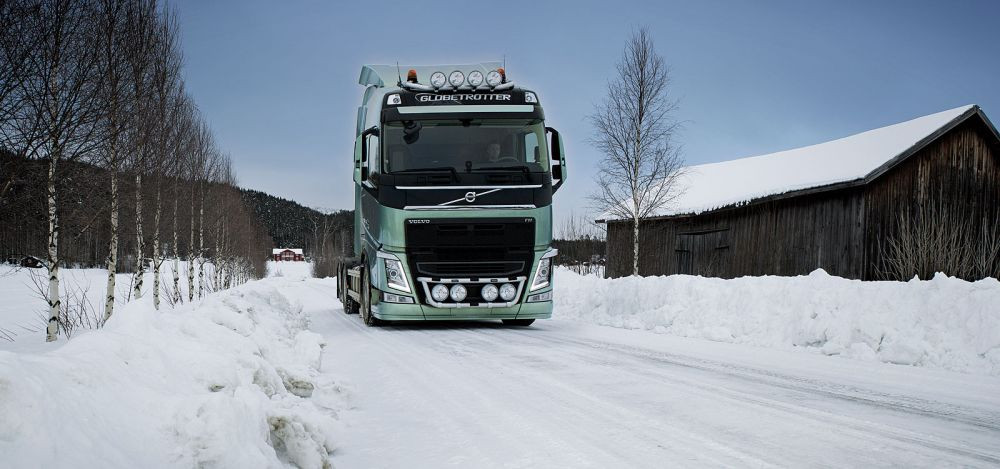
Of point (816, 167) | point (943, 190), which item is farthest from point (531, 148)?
point (943, 190)

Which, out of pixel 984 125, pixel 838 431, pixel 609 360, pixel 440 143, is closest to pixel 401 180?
pixel 440 143

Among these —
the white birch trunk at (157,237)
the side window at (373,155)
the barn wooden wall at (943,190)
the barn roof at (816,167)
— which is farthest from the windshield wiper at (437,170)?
the barn wooden wall at (943,190)

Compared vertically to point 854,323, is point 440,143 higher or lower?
higher

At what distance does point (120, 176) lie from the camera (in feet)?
50.0

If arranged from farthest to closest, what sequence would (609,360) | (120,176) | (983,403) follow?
(120,176) → (609,360) → (983,403)

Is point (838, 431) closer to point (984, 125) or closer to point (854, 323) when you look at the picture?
point (854, 323)

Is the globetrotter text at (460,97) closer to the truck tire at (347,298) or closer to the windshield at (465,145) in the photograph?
the windshield at (465,145)

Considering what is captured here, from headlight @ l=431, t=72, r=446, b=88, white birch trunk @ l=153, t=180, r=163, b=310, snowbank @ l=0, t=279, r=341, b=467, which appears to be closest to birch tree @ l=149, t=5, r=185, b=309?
white birch trunk @ l=153, t=180, r=163, b=310

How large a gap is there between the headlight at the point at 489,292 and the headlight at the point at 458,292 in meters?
0.28

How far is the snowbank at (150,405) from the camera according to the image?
205cm

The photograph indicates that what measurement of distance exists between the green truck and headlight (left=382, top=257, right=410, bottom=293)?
2 cm

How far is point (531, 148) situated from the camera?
10.6m

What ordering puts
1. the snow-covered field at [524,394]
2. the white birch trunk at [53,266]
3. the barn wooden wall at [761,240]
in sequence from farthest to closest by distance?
the barn wooden wall at [761,240], the white birch trunk at [53,266], the snow-covered field at [524,394]

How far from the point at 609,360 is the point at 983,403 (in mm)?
3298
